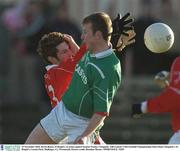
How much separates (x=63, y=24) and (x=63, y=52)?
6259 mm

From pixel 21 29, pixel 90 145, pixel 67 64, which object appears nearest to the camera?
pixel 90 145

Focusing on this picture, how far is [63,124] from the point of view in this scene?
10.9m

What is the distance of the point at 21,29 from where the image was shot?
727 inches

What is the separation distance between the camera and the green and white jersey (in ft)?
33.4

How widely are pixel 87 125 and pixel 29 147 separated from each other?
635mm

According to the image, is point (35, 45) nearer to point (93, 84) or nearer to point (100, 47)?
point (100, 47)

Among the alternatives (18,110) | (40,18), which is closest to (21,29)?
(40,18)

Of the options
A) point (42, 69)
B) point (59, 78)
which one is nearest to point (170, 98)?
point (59, 78)

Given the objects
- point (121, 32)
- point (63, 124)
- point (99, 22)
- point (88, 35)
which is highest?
point (99, 22)

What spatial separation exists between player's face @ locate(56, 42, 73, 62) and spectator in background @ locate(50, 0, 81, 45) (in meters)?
5.72

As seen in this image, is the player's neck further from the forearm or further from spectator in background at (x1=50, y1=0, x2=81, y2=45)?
spectator in background at (x1=50, y1=0, x2=81, y2=45)

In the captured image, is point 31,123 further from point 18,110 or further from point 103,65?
point 103,65

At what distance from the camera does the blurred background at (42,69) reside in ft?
59.9

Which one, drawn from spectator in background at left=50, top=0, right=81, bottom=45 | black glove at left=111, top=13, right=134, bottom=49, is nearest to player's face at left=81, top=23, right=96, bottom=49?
black glove at left=111, top=13, right=134, bottom=49
